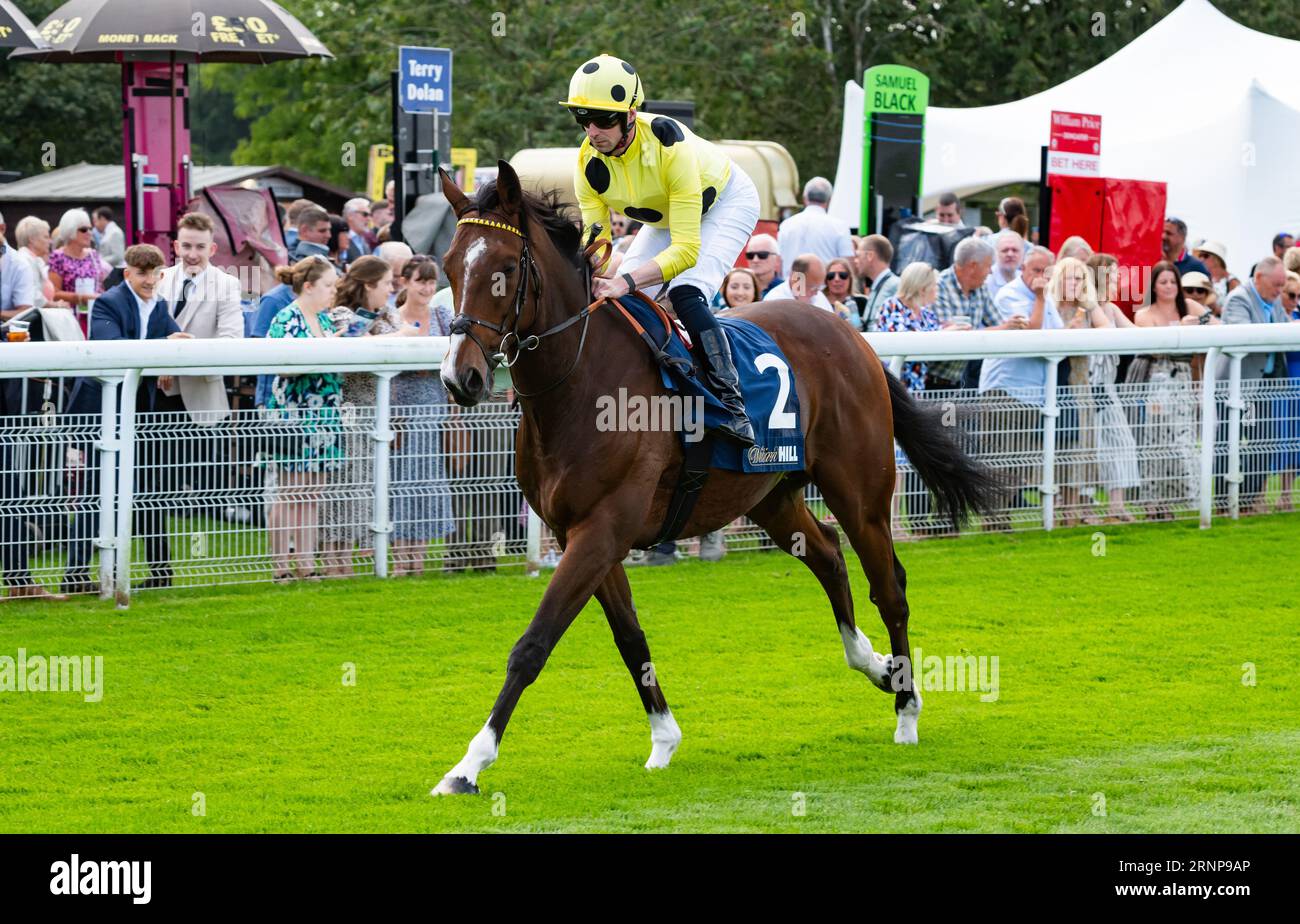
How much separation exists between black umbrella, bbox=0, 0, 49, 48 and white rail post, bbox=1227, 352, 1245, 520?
7873mm

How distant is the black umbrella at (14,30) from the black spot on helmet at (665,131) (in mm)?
6250

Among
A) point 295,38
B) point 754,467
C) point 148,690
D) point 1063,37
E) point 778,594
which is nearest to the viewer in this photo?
point 754,467

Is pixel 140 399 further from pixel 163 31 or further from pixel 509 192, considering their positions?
pixel 509 192

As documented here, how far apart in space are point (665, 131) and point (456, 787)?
2.30 m

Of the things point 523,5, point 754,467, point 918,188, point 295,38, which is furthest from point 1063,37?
point 754,467

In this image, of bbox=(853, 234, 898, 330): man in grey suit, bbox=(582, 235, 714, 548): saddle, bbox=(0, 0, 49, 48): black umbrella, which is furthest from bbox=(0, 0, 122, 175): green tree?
bbox=(582, 235, 714, 548): saddle

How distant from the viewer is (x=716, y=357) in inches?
253

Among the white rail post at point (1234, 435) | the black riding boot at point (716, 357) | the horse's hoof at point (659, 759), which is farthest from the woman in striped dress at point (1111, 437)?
the horse's hoof at point (659, 759)

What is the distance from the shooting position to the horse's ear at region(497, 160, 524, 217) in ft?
18.4

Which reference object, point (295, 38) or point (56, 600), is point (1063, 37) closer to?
point (295, 38)

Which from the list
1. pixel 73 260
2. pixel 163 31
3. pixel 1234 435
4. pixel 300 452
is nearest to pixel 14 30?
pixel 163 31

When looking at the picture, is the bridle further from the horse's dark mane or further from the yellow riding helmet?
the yellow riding helmet

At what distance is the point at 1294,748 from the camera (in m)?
6.28

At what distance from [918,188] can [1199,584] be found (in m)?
5.52
